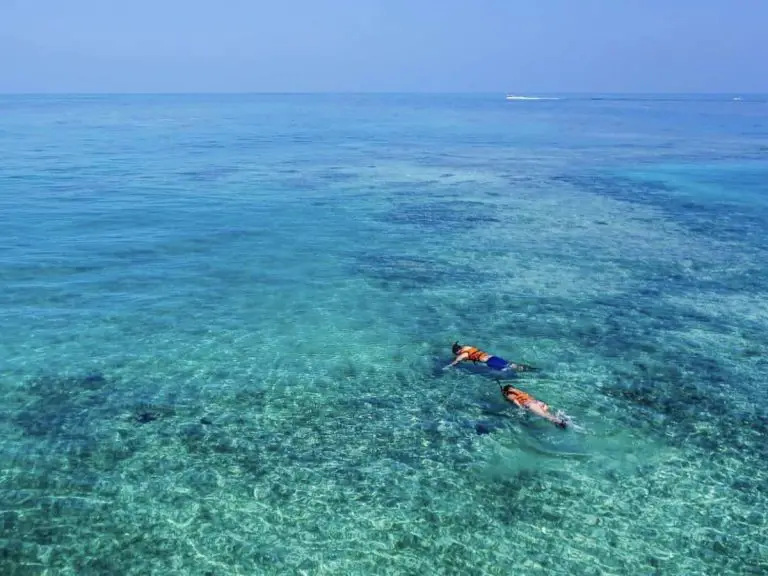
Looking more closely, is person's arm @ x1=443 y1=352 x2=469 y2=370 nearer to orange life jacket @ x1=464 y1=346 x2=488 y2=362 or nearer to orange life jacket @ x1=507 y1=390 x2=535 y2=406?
orange life jacket @ x1=464 y1=346 x2=488 y2=362

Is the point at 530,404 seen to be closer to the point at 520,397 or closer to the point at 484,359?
the point at 520,397

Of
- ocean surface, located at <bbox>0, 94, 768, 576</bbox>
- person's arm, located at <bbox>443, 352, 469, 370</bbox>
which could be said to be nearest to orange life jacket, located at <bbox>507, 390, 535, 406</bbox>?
ocean surface, located at <bbox>0, 94, 768, 576</bbox>

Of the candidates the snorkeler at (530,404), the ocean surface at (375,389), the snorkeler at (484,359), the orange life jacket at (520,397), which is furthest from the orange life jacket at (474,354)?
the orange life jacket at (520,397)

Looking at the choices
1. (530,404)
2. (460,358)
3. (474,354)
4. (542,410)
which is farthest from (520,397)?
(460,358)

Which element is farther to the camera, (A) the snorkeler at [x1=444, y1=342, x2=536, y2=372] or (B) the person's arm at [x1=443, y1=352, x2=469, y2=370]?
(B) the person's arm at [x1=443, y1=352, x2=469, y2=370]

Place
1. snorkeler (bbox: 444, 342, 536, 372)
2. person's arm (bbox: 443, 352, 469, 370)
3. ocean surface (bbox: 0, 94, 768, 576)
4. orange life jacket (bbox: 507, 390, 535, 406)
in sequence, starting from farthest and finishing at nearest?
person's arm (bbox: 443, 352, 469, 370), snorkeler (bbox: 444, 342, 536, 372), orange life jacket (bbox: 507, 390, 535, 406), ocean surface (bbox: 0, 94, 768, 576)

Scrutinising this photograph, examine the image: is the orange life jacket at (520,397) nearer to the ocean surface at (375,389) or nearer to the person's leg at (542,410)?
the person's leg at (542,410)

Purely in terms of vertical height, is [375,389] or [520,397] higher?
[520,397]

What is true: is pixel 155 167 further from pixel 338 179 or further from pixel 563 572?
pixel 563 572
